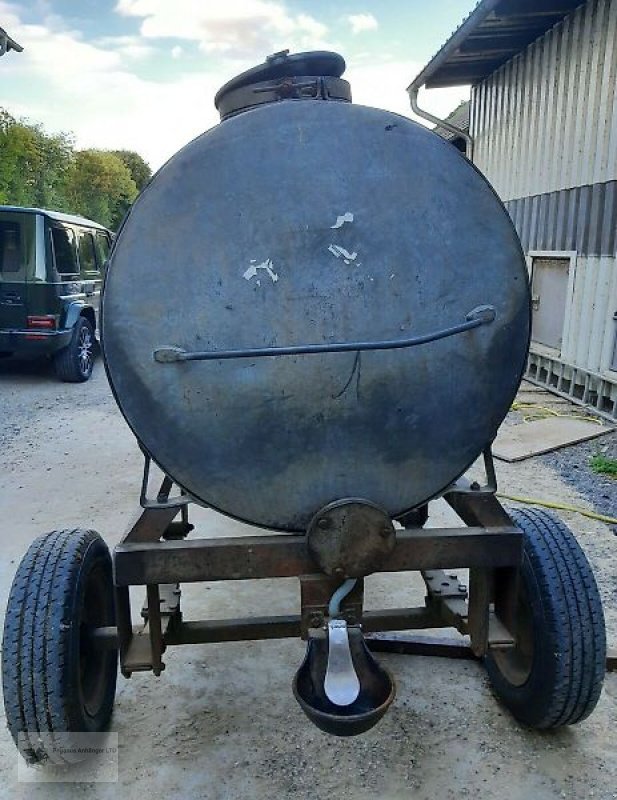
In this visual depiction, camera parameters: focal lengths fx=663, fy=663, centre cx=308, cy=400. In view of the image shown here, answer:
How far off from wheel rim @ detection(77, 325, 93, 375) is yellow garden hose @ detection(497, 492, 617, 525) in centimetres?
579

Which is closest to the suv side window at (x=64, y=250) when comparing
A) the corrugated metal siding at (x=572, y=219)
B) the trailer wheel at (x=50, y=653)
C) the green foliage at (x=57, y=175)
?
the corrugated metal siding at (x=572, y=219)

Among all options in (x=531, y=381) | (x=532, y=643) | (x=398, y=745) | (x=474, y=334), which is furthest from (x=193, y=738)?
(x=531, y=381)

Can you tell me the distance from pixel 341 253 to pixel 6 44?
1009 centimetres

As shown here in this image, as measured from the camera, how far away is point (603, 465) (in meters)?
4.87

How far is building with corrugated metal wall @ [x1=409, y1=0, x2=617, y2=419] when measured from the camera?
19.9 feet

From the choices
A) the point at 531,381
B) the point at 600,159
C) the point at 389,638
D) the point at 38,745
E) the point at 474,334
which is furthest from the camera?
the point at 531,381

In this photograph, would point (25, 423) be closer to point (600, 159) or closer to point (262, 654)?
point (262, 654)

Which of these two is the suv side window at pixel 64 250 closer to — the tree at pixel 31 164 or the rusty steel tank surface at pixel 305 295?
the rusty steel tank surface at pixel 305 295

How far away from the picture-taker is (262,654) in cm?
278

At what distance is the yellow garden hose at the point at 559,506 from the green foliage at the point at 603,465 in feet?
2.41

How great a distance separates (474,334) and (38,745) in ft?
5.76

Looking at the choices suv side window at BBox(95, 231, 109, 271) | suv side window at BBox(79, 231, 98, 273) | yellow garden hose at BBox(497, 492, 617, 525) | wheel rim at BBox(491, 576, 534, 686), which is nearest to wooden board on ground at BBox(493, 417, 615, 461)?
yellow garden hose at BBox(497, 492, 617, 525)

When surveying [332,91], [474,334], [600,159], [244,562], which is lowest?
[244,562]

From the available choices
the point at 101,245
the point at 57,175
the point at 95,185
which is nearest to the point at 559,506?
the point at 101,245
